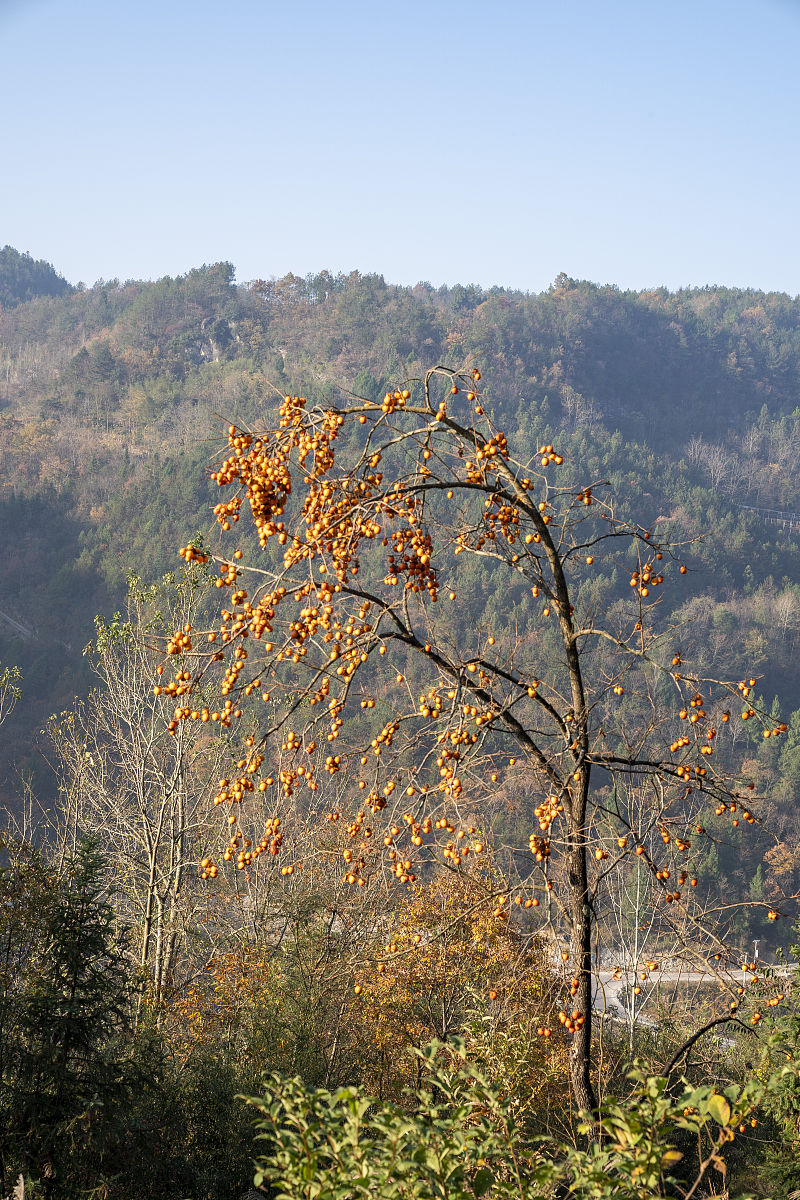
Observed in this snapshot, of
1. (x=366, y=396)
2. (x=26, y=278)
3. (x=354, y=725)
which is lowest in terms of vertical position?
(x=354, y=725)

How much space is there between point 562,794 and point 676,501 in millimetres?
58995

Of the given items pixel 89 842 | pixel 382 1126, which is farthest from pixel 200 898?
pixel 382 1126

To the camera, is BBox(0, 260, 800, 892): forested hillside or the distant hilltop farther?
the distant hilltop

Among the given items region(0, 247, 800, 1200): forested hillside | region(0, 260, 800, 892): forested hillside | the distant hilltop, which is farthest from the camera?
the distant hilltop

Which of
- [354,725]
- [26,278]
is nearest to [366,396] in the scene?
[354,725]

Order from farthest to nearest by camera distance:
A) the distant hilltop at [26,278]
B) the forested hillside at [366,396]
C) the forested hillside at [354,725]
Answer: the distant hilltop at [26,278] → the forested hillside at [366,396] → the forested hillside at [354,725]

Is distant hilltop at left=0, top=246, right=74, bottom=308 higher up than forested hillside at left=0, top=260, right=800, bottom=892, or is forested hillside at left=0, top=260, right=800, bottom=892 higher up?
distant hilltop at left=0, top=246, right=74, bottom=308

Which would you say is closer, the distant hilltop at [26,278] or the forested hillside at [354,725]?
the forested hillside at [354,725]

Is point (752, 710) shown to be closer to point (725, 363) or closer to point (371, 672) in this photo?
point (371, 672)

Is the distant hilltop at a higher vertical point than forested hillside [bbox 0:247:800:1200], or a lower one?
higher

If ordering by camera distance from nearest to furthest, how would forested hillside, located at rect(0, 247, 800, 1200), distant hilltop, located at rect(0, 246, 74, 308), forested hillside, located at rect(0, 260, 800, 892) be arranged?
forested hillside, located at rect(0, 247, 800, 1200) < forested hillside, located at rect(0, 260, 800, 892) < distant hilltop, located at rect(0, 246, 74, 308)

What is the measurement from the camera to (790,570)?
56188mm

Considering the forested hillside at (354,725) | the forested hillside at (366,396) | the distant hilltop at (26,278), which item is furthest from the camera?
the distant hilltop at (26,278)

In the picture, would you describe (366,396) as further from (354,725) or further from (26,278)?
(26,278)
